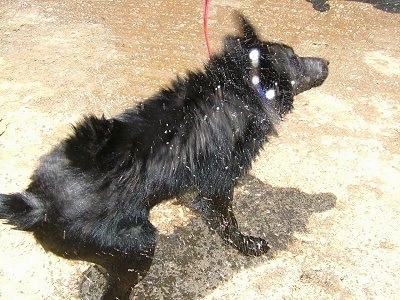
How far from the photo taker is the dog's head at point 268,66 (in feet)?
11.9

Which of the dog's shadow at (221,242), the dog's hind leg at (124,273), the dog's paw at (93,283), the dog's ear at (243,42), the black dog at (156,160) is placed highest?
the dog's ear at (243,42)

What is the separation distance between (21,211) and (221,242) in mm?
1830

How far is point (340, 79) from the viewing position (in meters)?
5.75

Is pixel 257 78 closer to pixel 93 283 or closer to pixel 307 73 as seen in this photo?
pixel 307 73

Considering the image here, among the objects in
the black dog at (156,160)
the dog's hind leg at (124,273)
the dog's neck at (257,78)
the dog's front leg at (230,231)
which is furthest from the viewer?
the dog's front leg at (230,231)

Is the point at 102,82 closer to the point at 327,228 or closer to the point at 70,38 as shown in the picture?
the point at 70,38

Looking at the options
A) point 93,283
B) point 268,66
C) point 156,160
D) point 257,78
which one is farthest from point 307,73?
point 93,283

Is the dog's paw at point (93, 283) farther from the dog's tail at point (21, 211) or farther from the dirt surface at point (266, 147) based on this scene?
the dog's tail at point (21, 211)

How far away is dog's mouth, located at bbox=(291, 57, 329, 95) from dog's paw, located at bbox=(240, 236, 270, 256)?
4.17 feet

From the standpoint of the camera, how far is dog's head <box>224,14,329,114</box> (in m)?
3.62

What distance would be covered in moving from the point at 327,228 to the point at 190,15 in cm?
373

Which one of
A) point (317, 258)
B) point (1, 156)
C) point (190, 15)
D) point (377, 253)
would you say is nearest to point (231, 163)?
point (317, 258)

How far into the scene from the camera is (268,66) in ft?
12.0

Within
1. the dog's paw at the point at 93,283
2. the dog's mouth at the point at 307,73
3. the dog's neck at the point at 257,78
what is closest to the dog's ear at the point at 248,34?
the dog's neck at the point at 257,78
